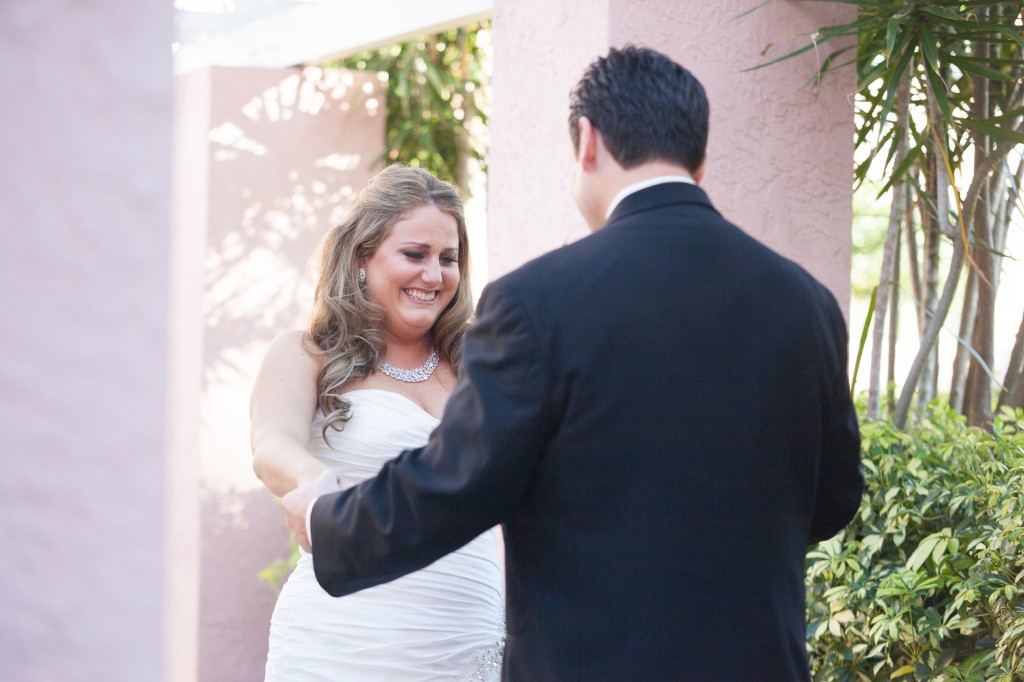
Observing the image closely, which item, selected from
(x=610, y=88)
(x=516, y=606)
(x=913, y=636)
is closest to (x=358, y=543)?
(x=516, y=606)

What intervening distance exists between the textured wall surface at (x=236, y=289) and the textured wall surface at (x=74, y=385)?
5.87 m

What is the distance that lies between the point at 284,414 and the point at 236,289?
426 cm

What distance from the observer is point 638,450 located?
1570 mm

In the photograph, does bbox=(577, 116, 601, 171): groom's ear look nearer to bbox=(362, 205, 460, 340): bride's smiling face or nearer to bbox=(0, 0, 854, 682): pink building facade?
bbox=(0, 0, 854, 682): pink building facade

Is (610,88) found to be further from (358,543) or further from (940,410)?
(940,410)

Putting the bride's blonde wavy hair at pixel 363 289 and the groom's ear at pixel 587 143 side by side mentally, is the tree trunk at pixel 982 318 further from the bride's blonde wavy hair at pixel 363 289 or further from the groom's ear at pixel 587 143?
the groom's ear at pixel 587 143

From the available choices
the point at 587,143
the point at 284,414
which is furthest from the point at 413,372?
the point at 587,143

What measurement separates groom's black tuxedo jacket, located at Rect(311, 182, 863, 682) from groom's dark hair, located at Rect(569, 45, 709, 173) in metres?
0.07

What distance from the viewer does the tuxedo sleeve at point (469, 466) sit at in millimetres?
1563

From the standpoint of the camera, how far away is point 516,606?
67.7 inches

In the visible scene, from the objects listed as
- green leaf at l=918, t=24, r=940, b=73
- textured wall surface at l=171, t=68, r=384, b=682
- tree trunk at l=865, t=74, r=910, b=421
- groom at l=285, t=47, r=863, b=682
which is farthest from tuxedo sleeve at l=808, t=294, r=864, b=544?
textured wall surface at l=171, t=68, r=384, b=682

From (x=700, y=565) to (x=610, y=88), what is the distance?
0.73 meters

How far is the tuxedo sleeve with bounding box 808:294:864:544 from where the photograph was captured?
175 cm

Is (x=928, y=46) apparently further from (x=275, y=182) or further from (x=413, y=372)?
(x=275, y=182)
